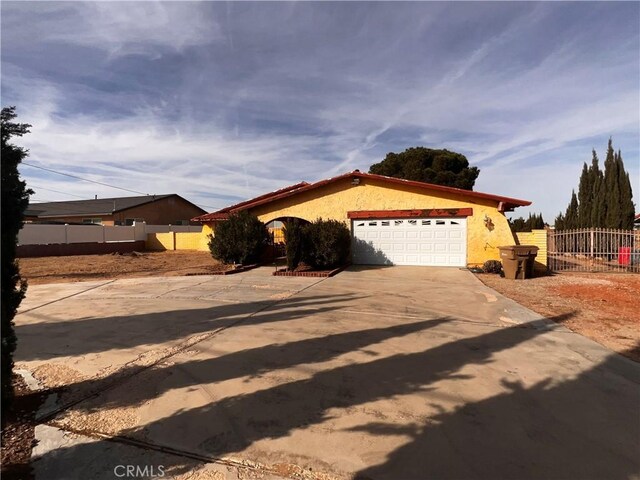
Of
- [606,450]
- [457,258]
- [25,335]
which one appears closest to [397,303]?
[606,450]

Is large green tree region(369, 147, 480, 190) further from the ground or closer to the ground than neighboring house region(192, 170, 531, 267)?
further from the ground

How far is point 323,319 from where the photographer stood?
22.2ft

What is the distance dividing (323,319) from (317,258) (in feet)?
23.3

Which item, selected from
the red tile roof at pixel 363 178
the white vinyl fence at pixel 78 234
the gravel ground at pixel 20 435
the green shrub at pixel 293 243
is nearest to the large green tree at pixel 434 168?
the red tile roof at pixel 363 178

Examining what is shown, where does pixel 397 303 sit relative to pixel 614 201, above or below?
below

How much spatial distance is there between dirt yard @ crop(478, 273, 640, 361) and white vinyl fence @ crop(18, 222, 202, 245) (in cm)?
2538

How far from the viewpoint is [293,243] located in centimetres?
1324

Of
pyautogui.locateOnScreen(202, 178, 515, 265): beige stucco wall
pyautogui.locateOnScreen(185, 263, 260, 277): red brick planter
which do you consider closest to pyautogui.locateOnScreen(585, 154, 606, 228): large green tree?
pyautogui.locateOnScreen(202, 178, 515, 265): beige stucco wall

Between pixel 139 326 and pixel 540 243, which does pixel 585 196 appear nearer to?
pixel 540 243

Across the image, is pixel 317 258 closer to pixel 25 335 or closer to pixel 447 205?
pixel 447 205

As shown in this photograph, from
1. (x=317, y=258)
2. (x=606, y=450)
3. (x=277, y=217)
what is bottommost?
(x=606, y=450)

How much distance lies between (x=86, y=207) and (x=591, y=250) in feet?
159

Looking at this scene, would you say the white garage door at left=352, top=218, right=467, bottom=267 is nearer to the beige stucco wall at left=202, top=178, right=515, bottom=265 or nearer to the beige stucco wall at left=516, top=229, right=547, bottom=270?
the beige stucco wall at left=202, top=178, right=515, bottom=265

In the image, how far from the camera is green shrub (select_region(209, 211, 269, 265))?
15180 millimetres
